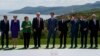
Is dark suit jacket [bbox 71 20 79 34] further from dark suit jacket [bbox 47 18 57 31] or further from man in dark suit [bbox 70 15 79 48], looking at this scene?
dark suit jacket [bbox 47 18 57 31]

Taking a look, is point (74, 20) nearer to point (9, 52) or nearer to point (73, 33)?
point (73, 33)

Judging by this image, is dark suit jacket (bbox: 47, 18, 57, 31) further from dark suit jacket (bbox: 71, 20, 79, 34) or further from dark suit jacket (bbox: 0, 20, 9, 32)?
dark suit jacket (bbox: 0, 20, 9, 32)

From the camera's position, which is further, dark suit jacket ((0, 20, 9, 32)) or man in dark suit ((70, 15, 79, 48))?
man in dark suit ((70, 15, 79, 48))

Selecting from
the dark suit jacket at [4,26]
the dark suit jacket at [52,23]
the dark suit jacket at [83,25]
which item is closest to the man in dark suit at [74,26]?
the dark suit jacket at [83,25]

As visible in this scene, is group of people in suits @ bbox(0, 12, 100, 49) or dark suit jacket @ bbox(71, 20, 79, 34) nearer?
group of people in suits @ bbox(0, 12, 100, 49)

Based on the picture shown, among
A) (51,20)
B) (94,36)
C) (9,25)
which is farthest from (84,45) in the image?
(9,25)

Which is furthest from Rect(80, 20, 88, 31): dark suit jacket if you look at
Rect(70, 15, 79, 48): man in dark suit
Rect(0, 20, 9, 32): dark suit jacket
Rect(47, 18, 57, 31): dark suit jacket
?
Rect(0, 20, 9, 32): dark suit jacket

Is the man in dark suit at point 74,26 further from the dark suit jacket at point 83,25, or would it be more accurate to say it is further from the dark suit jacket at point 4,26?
the dark suit jacket at point 4,26

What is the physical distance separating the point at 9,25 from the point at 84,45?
419 cm

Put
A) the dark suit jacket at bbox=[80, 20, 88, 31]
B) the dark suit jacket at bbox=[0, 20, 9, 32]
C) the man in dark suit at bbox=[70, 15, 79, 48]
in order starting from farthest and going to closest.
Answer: the man in dark suit at bbox=[70, 15, 79, 48] → the dark suit jacket at bbox=[80, 20, 88, 31] → the dark suit jacket at bbox=[0, 20, 9, 32]

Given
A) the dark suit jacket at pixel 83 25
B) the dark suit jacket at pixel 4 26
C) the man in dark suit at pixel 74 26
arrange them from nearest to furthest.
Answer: the dark suit jacket at pixel 4 26
the dark suit jacket at pixel 83 25
the man in dark suit at pixel 74 26

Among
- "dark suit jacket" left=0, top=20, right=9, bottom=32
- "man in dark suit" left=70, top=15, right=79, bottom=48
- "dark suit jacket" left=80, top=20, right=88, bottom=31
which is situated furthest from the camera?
"man in dark suit" left=70, top=15, right=79, bottom=48

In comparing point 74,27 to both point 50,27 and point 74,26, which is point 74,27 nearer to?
point 74,26

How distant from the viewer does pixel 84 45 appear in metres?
22.1
